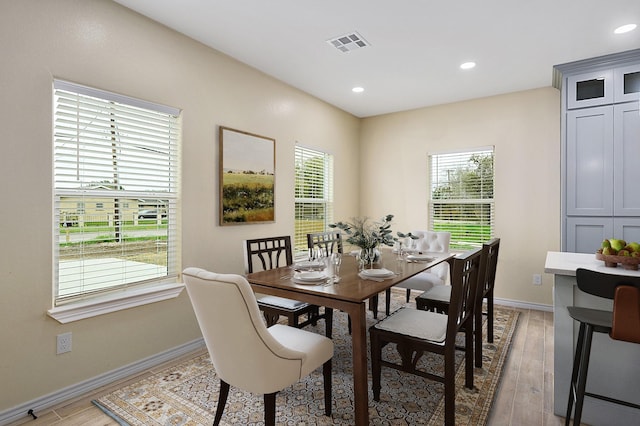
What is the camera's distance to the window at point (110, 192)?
2273 mm

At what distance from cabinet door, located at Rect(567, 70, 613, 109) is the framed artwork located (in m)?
3.22

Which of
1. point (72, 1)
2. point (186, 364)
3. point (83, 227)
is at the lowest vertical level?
point (186, 364)

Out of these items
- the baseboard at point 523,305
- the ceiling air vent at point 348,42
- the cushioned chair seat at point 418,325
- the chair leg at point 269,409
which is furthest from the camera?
the baseboard at point 523,305

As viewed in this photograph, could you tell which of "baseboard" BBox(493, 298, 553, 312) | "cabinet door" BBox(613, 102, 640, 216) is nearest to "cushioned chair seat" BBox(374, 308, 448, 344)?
"cabinet door" BBox(613, 102, 640, 216)

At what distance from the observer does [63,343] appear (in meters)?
2.22

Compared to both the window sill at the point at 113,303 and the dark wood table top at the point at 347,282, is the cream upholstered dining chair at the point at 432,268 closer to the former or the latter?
the dark wood table top at the point at 347,282

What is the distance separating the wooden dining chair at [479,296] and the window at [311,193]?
6.09 feet

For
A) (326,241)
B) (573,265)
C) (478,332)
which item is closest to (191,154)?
(326,241)

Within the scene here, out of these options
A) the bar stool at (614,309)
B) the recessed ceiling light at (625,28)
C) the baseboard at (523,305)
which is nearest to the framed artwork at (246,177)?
the bar stool at (614,309)

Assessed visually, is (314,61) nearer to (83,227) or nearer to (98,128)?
(98,128)

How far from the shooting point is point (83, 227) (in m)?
2.38

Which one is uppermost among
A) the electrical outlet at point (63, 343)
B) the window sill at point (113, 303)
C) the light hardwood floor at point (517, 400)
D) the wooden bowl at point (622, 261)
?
the wooden bowl at point (622, 261)

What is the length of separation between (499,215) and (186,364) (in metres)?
4.01

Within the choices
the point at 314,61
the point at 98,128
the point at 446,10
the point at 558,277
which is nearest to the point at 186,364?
the point at 98,128
